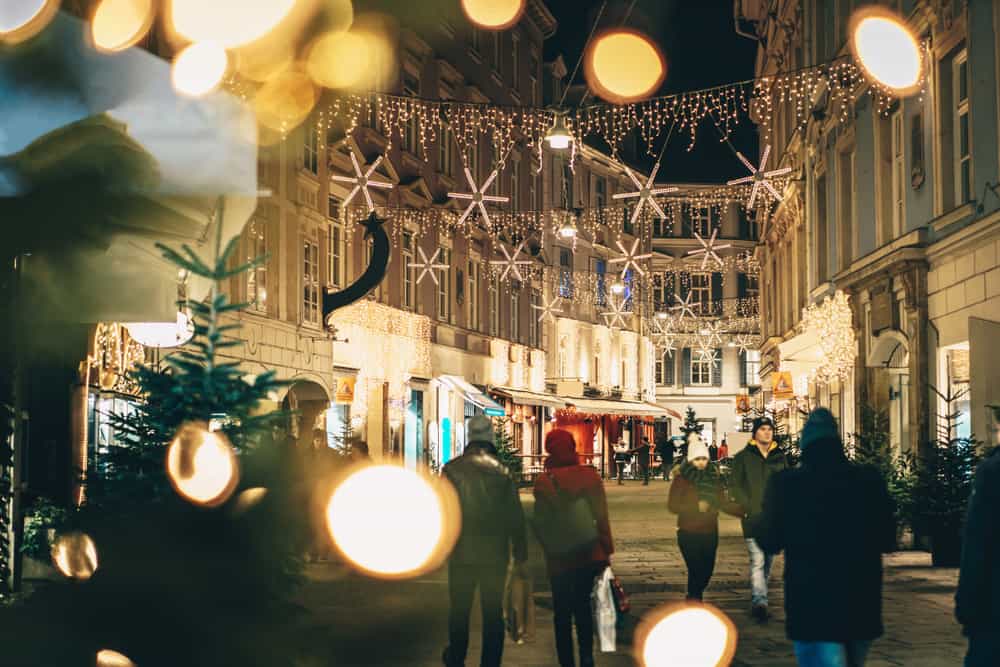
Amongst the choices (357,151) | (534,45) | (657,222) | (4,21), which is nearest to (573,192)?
(534,45)

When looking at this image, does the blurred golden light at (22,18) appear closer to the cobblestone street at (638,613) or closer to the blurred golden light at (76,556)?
the blurred golden light at (76,556)

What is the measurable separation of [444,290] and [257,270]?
49.7ft

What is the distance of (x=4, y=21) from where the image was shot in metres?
7.80

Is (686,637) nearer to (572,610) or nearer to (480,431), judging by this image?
(572,610)

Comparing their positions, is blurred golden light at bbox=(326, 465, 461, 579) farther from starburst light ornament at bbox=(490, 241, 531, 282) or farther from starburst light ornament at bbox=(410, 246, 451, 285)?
starburst light ornament at bbox=(490, 241, 531, 282)

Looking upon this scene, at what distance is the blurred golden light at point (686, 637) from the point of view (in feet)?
34.1

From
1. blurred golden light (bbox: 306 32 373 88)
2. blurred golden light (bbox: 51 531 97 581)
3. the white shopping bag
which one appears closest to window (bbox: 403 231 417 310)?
blurred golden light (bbox: 306 32 373 88)

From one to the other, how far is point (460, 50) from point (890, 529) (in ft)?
119

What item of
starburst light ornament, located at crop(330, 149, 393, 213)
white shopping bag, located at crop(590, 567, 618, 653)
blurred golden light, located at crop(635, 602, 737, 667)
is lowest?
blurred golden light, located at crop(635, 602, 737, 667)

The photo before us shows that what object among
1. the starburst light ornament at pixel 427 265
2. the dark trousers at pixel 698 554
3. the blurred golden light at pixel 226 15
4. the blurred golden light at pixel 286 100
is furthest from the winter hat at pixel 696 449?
the starburst light ornament at pixel 427 265

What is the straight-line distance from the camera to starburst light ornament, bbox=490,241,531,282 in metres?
43.8

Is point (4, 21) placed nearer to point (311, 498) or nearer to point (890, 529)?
point (311, 498)

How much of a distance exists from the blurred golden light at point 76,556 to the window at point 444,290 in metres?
32.4

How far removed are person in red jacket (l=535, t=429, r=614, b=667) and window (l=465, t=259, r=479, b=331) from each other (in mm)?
33404
